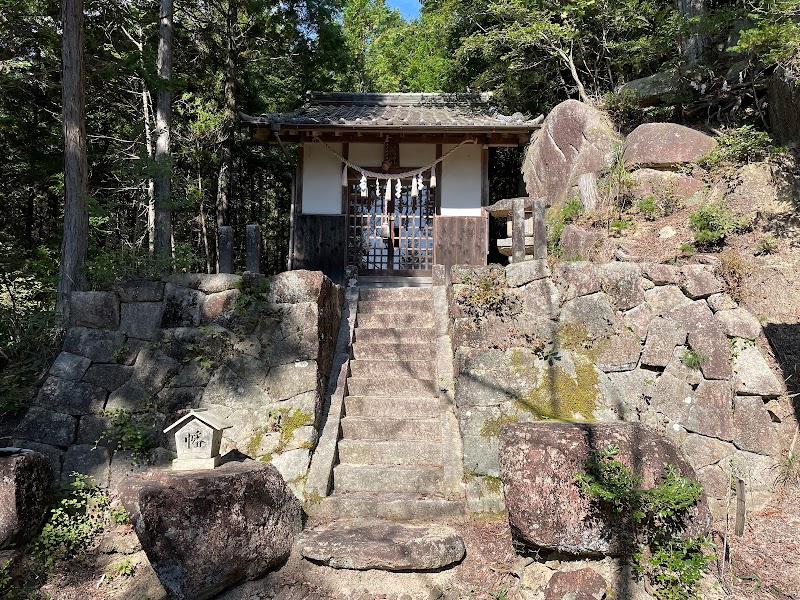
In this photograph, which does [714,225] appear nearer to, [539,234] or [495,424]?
[539,234]

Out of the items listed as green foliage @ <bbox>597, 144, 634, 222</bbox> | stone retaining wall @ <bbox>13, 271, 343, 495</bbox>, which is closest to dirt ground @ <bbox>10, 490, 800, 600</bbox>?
stone retaining wall @ <bbox>13, 271, 343, 495</bbox>

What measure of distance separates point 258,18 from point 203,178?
16.0 ft

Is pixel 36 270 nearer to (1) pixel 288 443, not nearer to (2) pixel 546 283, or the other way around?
(1) pixel 288 443

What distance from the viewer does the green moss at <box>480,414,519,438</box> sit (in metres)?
5.69

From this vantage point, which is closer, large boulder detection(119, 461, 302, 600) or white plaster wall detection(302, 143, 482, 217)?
large boulder detection(119, 461, 302, 600)

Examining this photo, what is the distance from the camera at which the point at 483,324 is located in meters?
6.45

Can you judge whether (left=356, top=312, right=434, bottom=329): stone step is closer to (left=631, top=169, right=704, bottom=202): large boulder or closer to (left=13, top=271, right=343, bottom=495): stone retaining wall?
(left=13, top=271, right=343, bottom=495): stone retaining wall

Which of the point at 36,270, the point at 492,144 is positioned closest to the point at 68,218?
the point at 36,270

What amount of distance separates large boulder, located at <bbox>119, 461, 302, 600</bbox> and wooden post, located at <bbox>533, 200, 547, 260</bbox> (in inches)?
174

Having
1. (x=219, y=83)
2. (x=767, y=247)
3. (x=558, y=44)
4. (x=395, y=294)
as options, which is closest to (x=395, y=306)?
(x=395, y=294)

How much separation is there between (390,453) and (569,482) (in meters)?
2.44

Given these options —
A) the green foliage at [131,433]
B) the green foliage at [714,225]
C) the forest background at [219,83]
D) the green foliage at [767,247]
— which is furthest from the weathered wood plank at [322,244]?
the green foliage at [767,247]

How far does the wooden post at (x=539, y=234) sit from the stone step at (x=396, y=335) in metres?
1.85

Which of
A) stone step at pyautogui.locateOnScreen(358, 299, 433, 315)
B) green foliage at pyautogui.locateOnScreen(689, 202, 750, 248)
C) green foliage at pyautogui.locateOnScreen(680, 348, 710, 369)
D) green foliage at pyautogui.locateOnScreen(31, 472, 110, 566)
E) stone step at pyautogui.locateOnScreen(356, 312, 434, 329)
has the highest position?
green foliage at pyautogui.locateOnScreen(689, 202, 750, 248)
